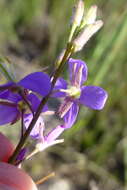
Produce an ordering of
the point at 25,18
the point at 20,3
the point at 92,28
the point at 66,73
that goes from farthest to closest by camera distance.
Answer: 1. the point at 25,18
2. the point at 20,3
3. the point at 66,73
4. the point at 92,28

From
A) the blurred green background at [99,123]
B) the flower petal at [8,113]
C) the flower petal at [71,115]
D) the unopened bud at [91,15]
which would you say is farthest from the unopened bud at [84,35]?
the blurred green background at [99,123]

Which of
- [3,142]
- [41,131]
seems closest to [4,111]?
[41,131]

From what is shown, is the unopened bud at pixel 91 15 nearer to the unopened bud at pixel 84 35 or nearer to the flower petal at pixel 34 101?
the unopened bud at pixel 84 35

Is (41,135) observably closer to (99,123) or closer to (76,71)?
(76,71)

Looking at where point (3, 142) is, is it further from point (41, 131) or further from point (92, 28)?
point (92, 28)

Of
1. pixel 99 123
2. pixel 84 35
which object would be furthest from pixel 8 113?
pixel 99 123

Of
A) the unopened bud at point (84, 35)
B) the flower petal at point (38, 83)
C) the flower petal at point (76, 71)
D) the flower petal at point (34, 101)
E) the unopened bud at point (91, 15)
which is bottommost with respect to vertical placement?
the flower petal at point (34, 101)

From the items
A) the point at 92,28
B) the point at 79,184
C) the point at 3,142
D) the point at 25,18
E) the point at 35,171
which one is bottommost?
the point at 79,184
